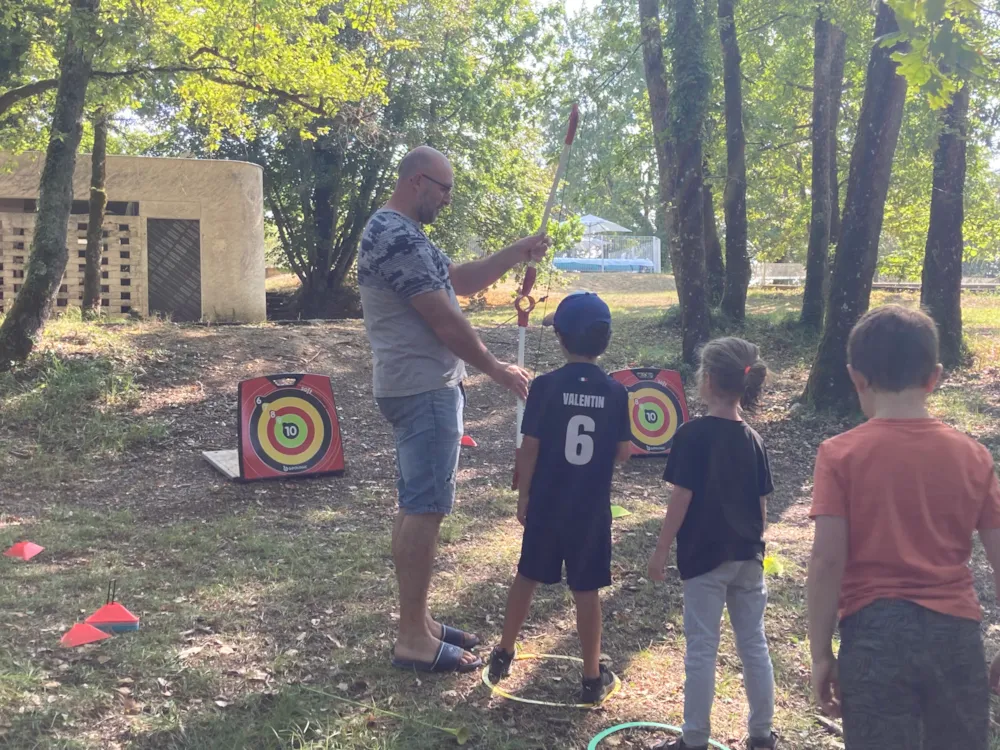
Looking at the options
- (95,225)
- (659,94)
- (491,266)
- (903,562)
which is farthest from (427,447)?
(95,225)

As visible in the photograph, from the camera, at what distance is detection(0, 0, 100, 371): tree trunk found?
28.2ft

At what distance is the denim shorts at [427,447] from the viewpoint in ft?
11.4

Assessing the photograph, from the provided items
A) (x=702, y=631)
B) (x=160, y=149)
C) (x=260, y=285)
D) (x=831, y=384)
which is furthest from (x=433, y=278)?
(x=160, y=149)

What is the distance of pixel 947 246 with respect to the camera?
11.5 m

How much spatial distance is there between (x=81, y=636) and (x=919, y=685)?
3.17m

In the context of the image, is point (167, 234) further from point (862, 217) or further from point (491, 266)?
point (491, 266)

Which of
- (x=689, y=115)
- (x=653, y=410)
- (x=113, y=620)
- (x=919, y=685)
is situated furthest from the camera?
(x=689, y=115)

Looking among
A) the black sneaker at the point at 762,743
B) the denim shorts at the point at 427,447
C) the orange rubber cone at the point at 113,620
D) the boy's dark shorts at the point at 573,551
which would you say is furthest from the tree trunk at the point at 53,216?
Answer: the black sneaker at the point at 762,743

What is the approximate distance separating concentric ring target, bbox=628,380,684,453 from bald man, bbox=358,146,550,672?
4360 millimetres

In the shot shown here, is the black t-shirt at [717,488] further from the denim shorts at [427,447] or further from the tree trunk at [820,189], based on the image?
the tree trunk at [820,189]

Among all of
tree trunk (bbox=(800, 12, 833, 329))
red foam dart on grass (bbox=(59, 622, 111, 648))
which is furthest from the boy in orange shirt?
tree trunk (bbox=(800, 12, 833, 329))

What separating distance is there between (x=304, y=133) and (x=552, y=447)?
974 cm

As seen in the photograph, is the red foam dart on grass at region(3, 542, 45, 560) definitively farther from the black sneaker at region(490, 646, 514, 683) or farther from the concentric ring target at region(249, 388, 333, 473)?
the black sneaker at region(490, 646, 514, 683)

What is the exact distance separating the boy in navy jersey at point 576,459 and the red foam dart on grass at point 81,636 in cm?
187
